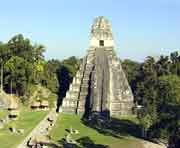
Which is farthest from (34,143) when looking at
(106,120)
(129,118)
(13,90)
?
(13,90)

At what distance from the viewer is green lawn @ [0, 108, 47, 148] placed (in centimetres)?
4435

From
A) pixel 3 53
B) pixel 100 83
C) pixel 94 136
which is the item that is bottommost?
pixel 94 136

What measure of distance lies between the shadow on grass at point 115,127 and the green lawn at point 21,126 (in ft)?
22.6

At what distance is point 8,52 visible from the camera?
78562 millimetres

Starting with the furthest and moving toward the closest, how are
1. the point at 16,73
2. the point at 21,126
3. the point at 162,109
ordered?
the point at 16,73, the point at 21,126, the point at 162,109

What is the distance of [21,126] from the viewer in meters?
53.7

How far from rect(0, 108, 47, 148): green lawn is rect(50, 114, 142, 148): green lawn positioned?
2.65m

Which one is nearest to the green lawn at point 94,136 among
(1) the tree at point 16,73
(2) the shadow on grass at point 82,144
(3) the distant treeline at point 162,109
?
(2) the shadow on grass at point 82,144

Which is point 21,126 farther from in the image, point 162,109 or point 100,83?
point 100,83

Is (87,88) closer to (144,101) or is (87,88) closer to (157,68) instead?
(157,68)

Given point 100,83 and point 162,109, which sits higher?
point 100,83

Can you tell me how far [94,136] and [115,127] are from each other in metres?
6.98

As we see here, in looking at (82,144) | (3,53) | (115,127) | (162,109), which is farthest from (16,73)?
(162,109)

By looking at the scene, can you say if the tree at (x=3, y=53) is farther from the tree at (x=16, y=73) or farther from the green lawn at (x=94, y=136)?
the green lawn at (x=94, y=136)
